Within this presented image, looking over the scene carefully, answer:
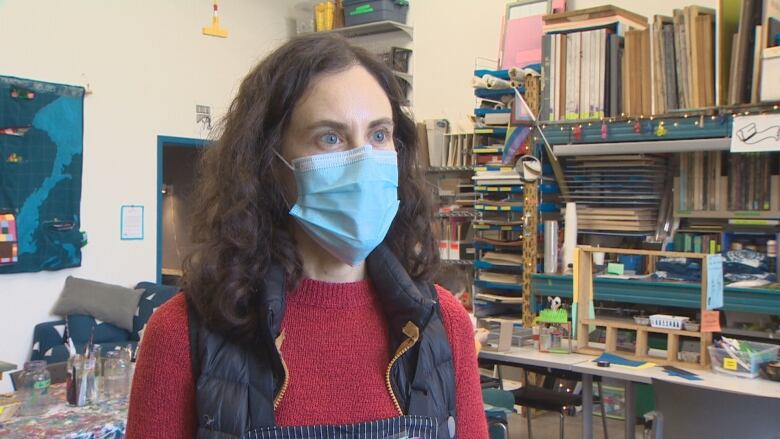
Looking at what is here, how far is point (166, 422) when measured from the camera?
1.05 meters

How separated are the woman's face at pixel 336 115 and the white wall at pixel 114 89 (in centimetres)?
476

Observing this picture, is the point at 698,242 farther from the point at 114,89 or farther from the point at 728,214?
the point at 114,89

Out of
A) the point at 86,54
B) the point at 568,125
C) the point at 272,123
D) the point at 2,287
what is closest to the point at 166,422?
the point at 272,123

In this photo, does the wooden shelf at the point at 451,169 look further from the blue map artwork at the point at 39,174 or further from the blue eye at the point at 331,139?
the blue eye at the point at 331,139

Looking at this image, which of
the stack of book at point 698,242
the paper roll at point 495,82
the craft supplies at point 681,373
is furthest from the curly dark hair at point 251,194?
the paper roll at point 495,82

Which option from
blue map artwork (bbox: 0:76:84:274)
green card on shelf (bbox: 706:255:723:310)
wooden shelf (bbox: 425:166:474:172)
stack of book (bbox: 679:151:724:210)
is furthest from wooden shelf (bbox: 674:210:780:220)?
blue map artwork (bbox: 0:76:84:274)

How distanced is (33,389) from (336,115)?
2252mm

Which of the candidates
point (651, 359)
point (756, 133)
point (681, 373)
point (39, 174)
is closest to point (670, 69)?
point (756, 133)

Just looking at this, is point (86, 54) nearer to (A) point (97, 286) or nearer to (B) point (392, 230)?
(A) point (97, 286)

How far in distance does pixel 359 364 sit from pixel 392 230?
32 cm

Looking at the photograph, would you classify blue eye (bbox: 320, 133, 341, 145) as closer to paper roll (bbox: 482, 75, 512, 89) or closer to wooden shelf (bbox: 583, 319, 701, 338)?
wooden shelf (bbox: 583, 319, 701, 338)

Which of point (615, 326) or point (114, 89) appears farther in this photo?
point (114, 89)

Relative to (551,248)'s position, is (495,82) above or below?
above

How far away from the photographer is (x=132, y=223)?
612 centimetres
